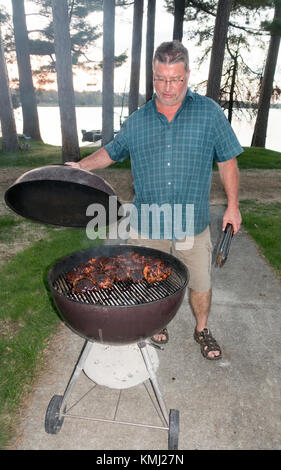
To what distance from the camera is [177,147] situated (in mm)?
2723

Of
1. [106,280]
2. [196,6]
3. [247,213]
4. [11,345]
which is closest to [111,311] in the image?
[106,280]

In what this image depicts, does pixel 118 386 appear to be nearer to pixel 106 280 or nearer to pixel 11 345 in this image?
pixel 106 280

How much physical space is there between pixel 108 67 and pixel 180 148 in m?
14.1

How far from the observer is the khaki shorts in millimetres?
3066

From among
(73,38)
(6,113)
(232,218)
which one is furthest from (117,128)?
(232,218)

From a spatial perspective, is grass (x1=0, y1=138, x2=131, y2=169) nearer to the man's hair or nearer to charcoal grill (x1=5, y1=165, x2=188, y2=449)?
charcoal grill (x1=5, y1=165, x2=188, y2=449)

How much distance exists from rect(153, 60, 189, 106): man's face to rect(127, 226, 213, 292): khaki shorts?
1.13 m

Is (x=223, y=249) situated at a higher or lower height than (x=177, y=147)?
lower

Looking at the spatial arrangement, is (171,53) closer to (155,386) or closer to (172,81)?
(172,81)

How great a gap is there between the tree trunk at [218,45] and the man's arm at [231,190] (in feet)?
36.6

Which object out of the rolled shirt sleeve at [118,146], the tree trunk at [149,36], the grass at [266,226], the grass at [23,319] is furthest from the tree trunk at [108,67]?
the rolled shirt sleeve at [118,146]

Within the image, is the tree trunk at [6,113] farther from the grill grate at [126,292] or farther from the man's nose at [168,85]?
the grill grate at [126,292]

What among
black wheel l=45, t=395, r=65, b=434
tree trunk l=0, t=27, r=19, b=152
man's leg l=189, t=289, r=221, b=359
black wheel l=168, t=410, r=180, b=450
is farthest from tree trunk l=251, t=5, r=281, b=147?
black wheel l=45, t=395, r=65, b=434

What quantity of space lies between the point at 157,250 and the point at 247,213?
5.39 m
